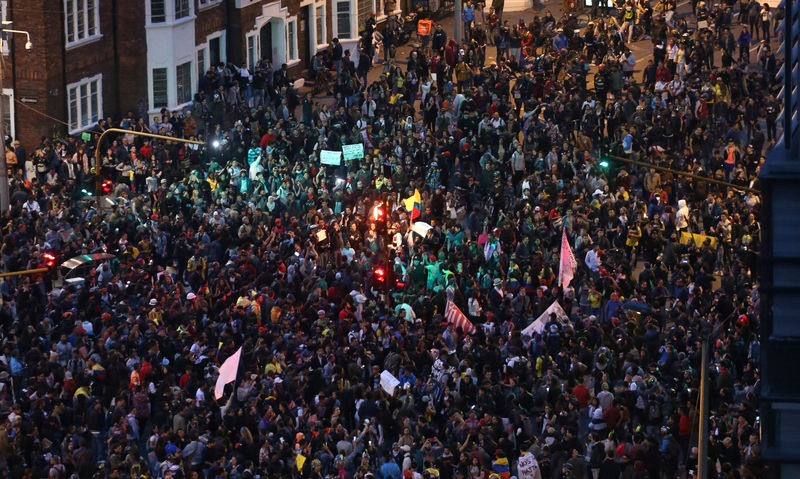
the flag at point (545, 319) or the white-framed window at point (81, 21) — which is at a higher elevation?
the white-framed window at point (81, 21)

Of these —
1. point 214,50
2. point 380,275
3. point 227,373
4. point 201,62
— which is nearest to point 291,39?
point 214,50

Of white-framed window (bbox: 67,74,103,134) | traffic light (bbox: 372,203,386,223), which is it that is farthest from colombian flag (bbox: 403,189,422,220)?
white-framed window (bbox: 67,74,103,134)

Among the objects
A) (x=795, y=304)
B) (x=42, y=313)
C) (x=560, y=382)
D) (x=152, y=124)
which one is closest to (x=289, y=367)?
(x=560, y=382)

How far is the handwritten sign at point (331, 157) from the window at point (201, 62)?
12928mm

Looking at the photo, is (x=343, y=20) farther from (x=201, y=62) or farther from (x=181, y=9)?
(x=181, y=9)

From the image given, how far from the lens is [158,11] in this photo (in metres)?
51.2

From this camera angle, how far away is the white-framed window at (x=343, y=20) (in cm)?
5894

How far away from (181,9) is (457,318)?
25978mm

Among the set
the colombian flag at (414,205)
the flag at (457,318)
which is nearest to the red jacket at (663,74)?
the colombian flag at (414,205)

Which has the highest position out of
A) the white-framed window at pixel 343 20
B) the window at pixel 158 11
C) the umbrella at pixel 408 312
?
the window at pixel 158 11

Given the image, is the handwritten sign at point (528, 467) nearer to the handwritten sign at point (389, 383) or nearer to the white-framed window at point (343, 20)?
the handwritten sign at point (389, 383)

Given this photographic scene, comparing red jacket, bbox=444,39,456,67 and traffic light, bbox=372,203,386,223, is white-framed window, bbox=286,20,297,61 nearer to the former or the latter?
red jacket, bbox=444,39,456,67

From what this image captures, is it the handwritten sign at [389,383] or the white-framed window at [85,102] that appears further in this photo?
the white-framed window at [85,102]

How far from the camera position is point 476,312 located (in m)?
31.3
